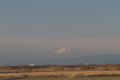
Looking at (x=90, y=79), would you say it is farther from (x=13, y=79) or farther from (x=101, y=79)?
(x=13, y=79)

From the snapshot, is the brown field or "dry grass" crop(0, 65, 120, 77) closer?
the brown field

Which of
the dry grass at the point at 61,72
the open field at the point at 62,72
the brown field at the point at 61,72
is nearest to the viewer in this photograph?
the open field at the point at 62,72

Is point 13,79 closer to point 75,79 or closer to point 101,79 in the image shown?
point 75,79

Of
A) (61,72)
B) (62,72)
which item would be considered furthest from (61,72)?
(62,72)

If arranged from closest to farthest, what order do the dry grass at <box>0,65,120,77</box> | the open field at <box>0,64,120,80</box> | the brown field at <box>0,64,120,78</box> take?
1. the open field at <box>0,64,120,80</box>
2. the brown field at <box>0,64,120,78</box>
3. the dry grass at <box>0,65,120,77</box>

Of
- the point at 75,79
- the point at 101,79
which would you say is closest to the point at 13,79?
the point at 75,79

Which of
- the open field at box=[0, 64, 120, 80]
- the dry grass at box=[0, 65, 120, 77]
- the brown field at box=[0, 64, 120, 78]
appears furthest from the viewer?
the dry grass at box=[0, 65, 120, 77]

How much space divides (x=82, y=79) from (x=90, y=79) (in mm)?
1598

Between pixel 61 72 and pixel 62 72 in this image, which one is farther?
pixel 61 72

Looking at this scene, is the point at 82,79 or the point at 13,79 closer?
the point at 82,79

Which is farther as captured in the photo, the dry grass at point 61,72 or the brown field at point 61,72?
the dry grass at point 61,72

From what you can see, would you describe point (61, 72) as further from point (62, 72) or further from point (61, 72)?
point (62, 72)

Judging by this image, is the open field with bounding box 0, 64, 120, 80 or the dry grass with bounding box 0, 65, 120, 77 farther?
the dry grass with bounding box 0, 65, 120, 77

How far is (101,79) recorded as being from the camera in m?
56.0
